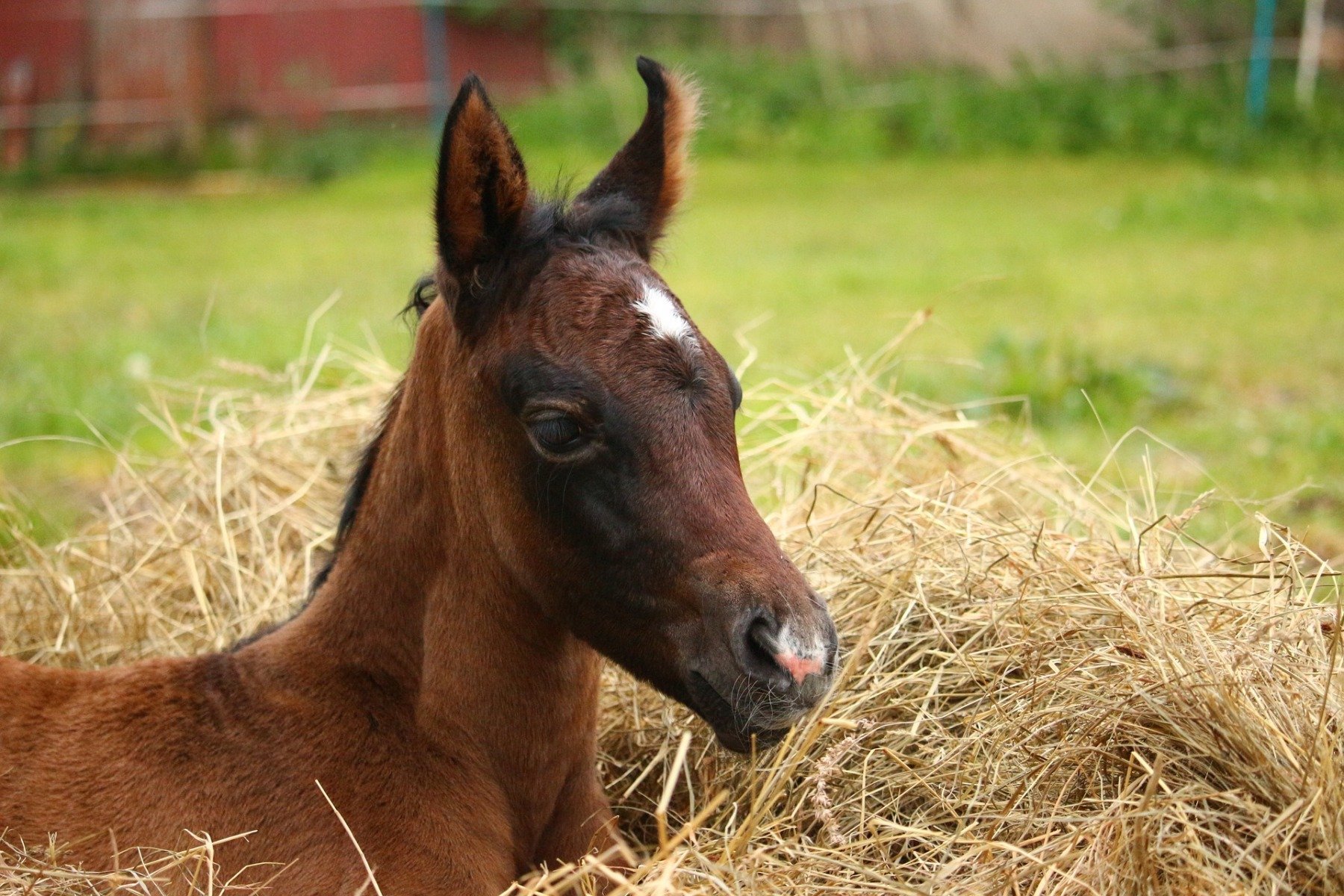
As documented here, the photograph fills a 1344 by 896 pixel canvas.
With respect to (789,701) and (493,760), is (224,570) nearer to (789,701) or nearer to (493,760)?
(493,760)

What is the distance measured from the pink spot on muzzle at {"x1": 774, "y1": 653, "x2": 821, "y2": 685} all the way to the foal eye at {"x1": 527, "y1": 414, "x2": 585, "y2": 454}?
0.57m

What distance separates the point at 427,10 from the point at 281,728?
15.2m

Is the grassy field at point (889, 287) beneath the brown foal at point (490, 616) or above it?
beneath

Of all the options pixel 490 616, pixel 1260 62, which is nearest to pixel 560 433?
pixel 490 616

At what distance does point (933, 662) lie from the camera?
3.44 meters

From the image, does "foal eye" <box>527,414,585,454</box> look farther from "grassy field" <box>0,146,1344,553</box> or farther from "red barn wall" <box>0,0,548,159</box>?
"red barn wall" <box>0,0,548,159</box>

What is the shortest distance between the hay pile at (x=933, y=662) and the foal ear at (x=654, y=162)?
1.00 meters

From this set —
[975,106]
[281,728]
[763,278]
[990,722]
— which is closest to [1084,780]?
[990,722]

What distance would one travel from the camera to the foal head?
240 centimetres

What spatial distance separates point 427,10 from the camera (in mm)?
16594

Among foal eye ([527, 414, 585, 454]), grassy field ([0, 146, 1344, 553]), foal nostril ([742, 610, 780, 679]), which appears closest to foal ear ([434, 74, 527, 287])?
foal eye ([527, 414, 585, 454])

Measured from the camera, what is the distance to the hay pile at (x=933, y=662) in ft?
8.34

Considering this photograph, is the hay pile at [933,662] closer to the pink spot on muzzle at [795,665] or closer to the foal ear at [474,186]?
the pink spot on muzzle at [795,665]

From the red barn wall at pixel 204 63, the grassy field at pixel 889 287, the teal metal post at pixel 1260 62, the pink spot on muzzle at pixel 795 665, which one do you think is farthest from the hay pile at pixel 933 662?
the red barn wall at pixel 204 63
